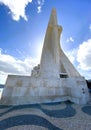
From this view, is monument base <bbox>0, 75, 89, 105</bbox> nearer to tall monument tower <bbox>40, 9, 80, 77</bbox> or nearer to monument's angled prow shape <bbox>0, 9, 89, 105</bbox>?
monument's angled prow shape <bbox>0, 9, 89, 105</bbox>

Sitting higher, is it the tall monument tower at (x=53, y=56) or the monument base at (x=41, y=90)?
the tall monument tower at (x=53, y=56)

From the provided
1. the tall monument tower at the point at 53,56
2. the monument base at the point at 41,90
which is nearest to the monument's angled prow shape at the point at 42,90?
the monument base at the point at 41,90

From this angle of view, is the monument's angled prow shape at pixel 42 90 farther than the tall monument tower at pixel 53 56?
No

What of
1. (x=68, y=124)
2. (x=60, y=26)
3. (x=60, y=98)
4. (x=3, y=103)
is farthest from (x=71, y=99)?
(x=60, y=26)

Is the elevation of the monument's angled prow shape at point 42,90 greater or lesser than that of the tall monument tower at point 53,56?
lesser

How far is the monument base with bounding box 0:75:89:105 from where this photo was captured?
7226 millimetres

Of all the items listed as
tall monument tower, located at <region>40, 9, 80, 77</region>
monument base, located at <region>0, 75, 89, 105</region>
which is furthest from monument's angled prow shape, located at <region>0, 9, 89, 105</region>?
tall monument tower, located at <region>40, 9, 80, 77</region>

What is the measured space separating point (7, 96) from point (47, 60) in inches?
256

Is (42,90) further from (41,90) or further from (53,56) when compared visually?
(53,56)

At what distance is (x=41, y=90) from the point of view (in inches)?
315

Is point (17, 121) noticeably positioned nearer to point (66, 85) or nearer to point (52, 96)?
point (52, 96)

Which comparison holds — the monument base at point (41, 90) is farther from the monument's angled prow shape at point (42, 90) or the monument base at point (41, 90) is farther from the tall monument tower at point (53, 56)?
the tall monument tower at point (53, 56)

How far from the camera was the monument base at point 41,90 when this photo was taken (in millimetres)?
7226

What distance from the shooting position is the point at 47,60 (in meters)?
12.5
